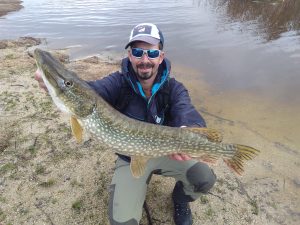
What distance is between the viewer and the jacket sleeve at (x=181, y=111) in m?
3.09

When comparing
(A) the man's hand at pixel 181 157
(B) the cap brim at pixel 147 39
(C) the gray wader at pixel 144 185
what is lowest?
(C) the gray wader at pixel 144 185

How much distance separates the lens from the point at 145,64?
3.21 metres

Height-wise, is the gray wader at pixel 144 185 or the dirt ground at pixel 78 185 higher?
the gray wader at pixel 144 185

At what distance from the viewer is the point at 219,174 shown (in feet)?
13.4

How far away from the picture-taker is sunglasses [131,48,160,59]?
126 inches

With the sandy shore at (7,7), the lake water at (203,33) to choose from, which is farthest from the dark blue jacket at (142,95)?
the sandy shore at (7,7)

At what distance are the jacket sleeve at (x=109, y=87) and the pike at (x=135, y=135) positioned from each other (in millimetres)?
334

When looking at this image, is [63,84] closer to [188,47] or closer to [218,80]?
[218,80]

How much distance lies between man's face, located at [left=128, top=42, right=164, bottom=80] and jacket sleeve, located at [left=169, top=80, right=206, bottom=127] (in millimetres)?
283

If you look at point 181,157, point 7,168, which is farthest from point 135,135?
point 7,168

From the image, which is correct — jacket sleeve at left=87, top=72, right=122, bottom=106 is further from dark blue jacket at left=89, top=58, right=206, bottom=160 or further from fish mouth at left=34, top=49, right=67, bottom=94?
fish mouth at left=34, top=49, right=67, bottom=94

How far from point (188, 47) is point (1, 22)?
9.84 meters

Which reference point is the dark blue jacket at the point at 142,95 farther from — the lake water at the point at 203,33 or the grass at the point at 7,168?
the lake water at the point at 203,33

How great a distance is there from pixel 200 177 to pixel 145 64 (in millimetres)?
1247
